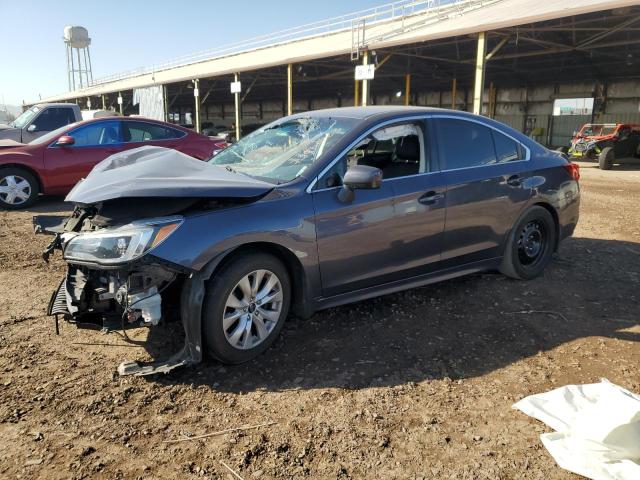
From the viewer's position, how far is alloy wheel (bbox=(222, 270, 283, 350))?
10.2 feet

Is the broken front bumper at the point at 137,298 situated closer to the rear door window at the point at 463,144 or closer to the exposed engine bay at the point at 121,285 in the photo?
the exposed engine bay at the point at 121,285

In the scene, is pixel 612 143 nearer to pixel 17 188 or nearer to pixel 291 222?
pixel 291 222

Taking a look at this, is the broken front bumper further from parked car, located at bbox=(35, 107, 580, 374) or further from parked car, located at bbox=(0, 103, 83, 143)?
parked car, located at bbox=(0, 103, 83, 143)

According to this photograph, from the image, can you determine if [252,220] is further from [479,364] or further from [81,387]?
[479,364]

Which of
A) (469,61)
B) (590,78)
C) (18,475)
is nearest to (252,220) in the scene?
(18,475)

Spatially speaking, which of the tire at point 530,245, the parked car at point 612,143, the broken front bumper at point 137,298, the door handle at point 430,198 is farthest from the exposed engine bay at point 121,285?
the parked car at point 612,143

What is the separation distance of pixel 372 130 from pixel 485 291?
193 centimetres

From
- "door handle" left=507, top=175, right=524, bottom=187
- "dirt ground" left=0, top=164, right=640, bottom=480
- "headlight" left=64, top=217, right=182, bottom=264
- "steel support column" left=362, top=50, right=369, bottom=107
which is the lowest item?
"dirt ground" left=0, top=164, right=640, bottom=480

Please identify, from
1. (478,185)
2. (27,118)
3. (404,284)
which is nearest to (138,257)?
(404,284)

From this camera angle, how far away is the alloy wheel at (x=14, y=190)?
8.10 m

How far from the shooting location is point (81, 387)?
9.64 ft

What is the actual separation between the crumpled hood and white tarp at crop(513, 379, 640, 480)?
84.7 inches

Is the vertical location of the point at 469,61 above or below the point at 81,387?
above

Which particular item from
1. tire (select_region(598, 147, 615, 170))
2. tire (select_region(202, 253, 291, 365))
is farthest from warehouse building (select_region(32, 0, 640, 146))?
tire (select_region(202, 253, 291, 365))
